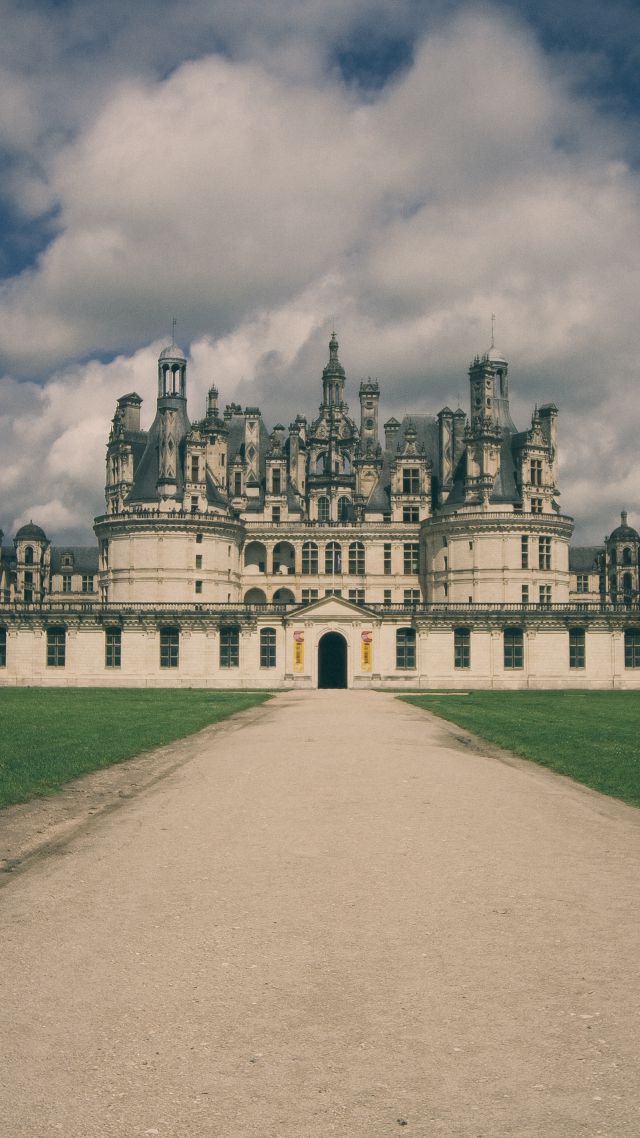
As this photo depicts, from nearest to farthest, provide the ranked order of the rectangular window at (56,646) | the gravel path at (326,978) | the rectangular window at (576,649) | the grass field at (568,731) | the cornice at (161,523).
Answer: the gravel path at (326,978) → the grass field at (568,731) → the rectangular window at (576,649) → the rectangular window at (56,646) → the cornice at (161,523)

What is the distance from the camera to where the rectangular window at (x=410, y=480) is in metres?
91.3

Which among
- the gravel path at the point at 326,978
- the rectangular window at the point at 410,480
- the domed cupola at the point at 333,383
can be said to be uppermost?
the domed cupola at the point at 333,383

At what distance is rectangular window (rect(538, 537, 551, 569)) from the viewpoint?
84.4 metres

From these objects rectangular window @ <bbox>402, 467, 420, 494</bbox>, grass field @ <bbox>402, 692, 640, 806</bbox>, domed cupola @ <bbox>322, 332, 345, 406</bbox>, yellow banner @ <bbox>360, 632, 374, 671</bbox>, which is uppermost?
domed cupola @ <bbox>322, 332, 345, 406</bbox>

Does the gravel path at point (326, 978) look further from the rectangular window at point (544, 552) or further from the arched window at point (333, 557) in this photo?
the arched window at point (333, 557)

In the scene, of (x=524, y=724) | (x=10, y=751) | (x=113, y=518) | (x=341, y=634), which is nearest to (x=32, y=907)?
(x=10, y=751)

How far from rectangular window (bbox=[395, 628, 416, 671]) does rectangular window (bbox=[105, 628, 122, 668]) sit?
21138mm

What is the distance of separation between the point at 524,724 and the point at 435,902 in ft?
82.7

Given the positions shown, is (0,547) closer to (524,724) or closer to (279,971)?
(524,724)

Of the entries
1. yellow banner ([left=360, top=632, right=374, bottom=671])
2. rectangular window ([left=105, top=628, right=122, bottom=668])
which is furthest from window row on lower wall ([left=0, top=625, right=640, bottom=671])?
yellow banner ([left=360, top=632, right=374, bottom=671])

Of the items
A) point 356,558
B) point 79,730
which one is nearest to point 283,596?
point 356,558

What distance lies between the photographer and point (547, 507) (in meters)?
87.9

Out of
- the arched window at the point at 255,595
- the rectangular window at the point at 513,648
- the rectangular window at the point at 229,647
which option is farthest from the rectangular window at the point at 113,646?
the rectangular window at the point at 513,648

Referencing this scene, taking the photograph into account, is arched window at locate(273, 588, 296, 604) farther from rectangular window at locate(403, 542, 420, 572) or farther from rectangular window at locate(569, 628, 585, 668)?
rectangular window at locate(569, 628, 585, 668)
